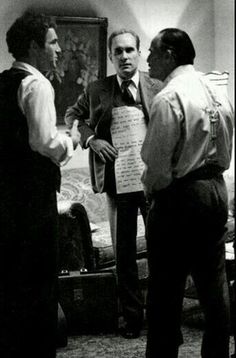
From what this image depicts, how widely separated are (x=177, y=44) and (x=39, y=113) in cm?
65

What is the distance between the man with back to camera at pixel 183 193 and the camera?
2859 millimetres

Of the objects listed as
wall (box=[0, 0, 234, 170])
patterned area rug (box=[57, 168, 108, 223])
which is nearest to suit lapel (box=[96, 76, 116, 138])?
patterned area rug (box=[57, 168, 108, 223])

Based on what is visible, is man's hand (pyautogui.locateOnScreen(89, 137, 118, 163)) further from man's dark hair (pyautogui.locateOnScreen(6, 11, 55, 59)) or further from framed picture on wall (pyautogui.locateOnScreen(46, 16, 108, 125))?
framed picture on wall (pyautogui.locateOnScreen(46, 16, 108, 125))

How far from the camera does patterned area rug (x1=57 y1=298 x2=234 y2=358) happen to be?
376cm

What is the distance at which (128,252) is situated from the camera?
400 centimetres

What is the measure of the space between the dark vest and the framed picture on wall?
273 cm

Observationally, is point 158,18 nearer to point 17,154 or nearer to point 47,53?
point 47,53

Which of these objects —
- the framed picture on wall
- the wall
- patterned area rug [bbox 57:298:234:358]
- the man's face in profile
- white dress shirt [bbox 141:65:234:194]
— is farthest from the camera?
the framed picture on wall

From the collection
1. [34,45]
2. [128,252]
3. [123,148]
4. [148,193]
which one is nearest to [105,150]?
[123,148]

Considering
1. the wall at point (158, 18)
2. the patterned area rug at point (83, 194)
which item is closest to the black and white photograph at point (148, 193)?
the patterned area rug at point (83, 194)

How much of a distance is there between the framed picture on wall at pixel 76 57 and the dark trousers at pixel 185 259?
2.91 meters

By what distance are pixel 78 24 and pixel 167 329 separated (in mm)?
3382

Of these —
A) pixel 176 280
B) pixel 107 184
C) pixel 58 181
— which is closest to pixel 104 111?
pixel 107 184

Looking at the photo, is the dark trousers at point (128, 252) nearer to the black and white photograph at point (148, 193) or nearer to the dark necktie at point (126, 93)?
the black and white photograph at point (148, 193)
